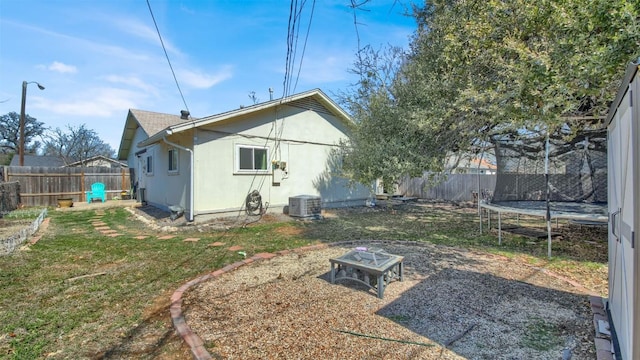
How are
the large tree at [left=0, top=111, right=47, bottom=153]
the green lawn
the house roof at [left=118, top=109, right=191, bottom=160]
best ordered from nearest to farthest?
the green lawn
the house roof at [left=118, top=109, right=191, bottom=160]
the large tree at [left=0, top=111, right=47, bottom=153]

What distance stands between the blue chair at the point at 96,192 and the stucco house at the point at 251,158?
3.13m

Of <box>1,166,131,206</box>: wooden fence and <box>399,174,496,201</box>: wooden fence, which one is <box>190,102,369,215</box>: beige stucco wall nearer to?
<box>399,174,496,201</box>: wooden fence

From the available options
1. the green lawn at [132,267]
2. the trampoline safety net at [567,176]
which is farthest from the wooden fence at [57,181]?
the trampoline safety net at [567,176]

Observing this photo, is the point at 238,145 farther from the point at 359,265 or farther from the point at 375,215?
the point at 359,265

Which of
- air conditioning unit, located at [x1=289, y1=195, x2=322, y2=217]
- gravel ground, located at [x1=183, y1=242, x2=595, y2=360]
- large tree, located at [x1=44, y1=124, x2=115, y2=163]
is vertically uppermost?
large tree, located at [x1=44, y1=124, x2=115, y2=163]

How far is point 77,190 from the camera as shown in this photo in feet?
48.1

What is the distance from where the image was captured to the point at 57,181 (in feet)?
45.7

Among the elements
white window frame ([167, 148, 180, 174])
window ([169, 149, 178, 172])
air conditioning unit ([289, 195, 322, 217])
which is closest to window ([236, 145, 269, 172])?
air conditioning unit ([289, 195, 322, 217])

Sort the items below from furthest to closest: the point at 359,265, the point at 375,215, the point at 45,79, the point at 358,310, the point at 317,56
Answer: the point at 45,79 → the point at 375,215 → the point at 317,56 → the point at 359,265 → the point at 358,310

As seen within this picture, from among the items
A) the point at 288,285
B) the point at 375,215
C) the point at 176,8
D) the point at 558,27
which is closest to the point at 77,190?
the point at 176,8

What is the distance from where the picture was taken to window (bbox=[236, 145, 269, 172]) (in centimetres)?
940

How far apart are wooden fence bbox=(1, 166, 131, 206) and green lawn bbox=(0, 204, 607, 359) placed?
18.8 ft

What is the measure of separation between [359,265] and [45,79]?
18.7 metres

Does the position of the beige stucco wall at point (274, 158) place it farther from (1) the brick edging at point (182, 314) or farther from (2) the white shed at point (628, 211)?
(2) the white shed at point (628, 211)
